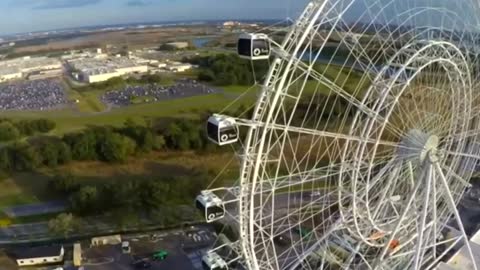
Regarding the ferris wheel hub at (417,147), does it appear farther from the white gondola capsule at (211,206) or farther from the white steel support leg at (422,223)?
the white gondola capsule at (211,206)

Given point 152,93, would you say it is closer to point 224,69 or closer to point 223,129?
point 224,69

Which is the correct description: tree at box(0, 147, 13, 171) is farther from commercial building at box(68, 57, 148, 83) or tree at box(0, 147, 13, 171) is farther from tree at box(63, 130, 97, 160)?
commercial building at box(68, 57, 148, 83)

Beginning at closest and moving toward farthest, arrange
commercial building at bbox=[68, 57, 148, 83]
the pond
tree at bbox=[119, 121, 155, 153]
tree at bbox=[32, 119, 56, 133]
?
tree at bbox=[119, 121, 155, 153], tree at bbox=[32, 119, 56, 133], commercial building at bbox=[68, 57, 148, 83], the pond

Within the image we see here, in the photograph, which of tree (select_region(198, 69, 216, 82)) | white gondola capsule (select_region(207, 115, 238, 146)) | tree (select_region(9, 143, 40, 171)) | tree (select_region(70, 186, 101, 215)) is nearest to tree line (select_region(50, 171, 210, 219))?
tree (select_region(70, 186, 101, 215))

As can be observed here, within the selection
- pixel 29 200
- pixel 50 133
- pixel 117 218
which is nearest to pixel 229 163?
pixel 117 218

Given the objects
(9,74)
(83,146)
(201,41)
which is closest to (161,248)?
(83,146)

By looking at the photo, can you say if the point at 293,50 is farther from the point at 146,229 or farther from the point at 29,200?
the point at 29,200
